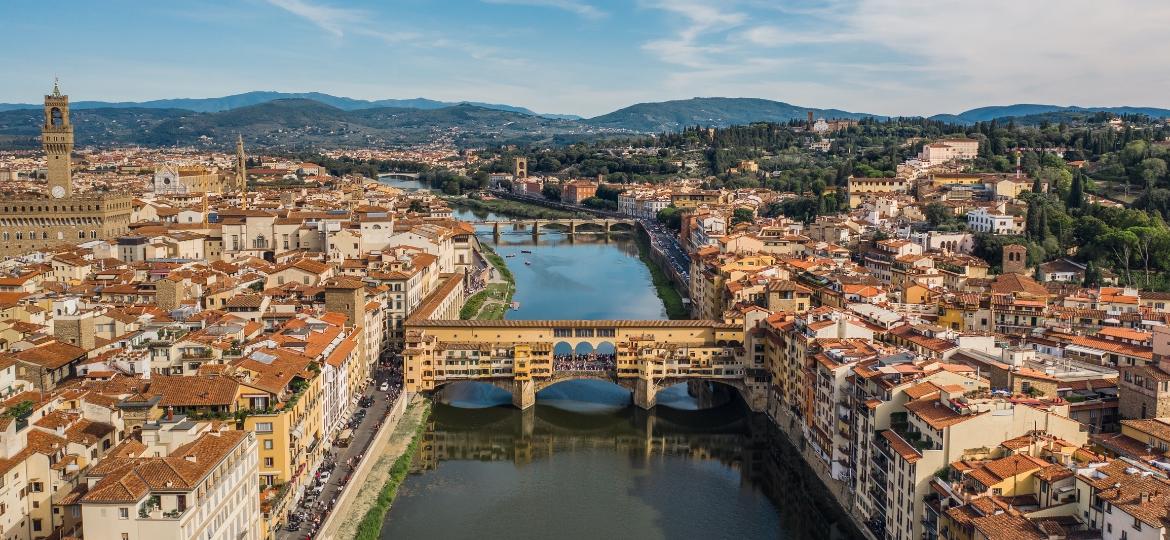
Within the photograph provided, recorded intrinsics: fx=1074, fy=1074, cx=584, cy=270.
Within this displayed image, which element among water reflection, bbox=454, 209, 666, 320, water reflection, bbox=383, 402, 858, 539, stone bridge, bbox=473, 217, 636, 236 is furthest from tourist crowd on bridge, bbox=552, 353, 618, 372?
stone bridge, bbox=473, 217, 636, 236

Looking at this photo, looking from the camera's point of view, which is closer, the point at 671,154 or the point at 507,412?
the point at 507,412

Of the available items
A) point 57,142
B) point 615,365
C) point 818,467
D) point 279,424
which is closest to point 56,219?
point 57,142

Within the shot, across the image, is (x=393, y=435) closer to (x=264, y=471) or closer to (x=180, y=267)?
(x=264, y=471)

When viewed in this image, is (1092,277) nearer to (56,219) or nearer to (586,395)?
(586,395)

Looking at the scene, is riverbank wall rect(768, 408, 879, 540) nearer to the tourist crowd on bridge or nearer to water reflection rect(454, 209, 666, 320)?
the tourist crowd on bridge

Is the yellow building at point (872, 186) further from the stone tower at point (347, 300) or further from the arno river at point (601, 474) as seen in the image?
the stone tower at point (347, 300)

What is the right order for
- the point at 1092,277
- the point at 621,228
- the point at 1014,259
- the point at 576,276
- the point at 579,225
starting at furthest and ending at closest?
the point at 579,225
the point at 621,228
the point at 576,276
the point at 1014,259
the point at 1092,277

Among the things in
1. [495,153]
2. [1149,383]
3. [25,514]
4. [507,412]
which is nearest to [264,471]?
[25,514]
